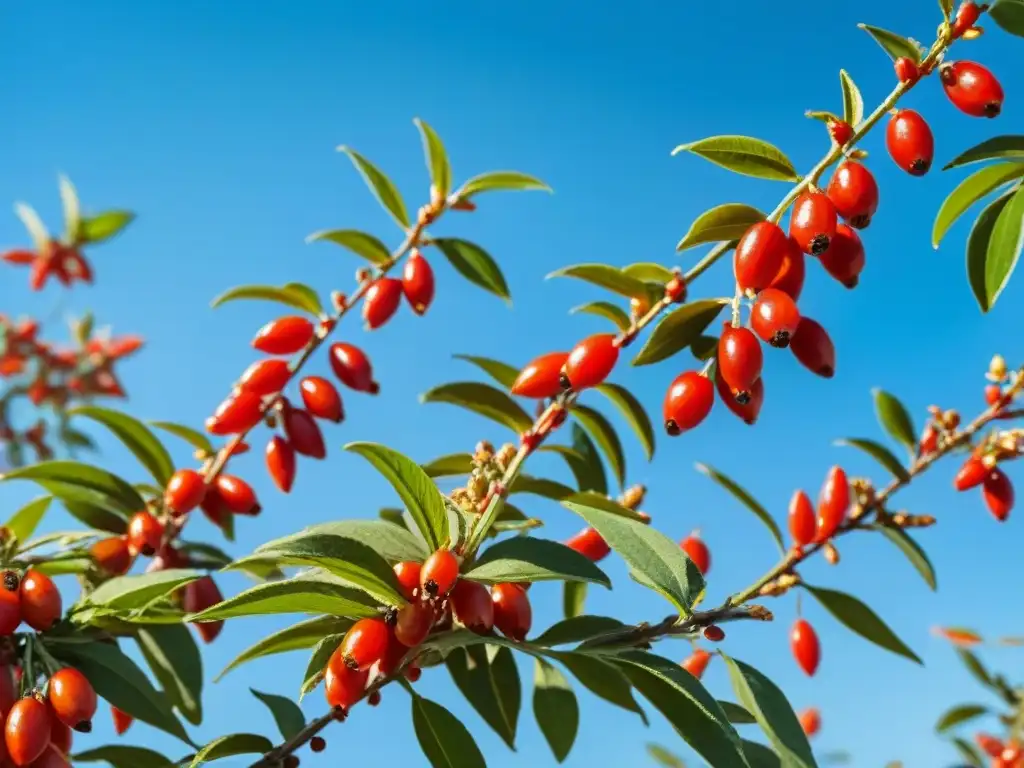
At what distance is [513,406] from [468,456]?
200 millimetres

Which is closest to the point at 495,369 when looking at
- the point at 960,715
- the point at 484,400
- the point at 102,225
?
the point at 484,400

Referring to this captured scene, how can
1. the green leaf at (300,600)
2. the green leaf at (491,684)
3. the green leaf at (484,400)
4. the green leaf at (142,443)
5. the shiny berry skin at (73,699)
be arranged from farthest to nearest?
the green leaf at (142,443) < the green leaf at (484,400) < the green leaf at (491,684) < the shiny berry skin at (73,699) < the green leaf at (300,600)

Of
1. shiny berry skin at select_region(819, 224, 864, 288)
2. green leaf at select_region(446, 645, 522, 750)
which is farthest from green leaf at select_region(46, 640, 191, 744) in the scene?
shiny berry skin at select_region(819, 224, 864, 288)

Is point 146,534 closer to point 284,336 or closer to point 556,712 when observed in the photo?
point 284,336

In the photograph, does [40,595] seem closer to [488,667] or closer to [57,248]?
[488,667]

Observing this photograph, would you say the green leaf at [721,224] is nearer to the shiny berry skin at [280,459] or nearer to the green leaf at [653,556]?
the green leaf at [653,556]

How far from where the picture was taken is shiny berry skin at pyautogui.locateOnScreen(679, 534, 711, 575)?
128 inches

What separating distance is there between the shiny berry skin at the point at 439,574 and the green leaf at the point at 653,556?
26 centimetres

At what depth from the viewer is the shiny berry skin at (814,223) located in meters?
2.31

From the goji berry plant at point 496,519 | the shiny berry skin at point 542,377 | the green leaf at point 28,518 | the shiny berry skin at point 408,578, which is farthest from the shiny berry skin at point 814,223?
the green leaf at point 28,518

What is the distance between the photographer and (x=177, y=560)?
3.30m

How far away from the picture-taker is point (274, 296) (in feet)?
11.7

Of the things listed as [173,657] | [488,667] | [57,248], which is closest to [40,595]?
[173,657]

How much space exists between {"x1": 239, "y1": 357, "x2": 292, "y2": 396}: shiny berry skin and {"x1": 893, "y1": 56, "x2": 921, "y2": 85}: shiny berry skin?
6.61 ft
